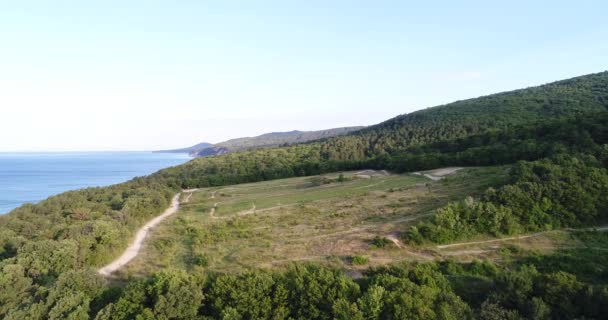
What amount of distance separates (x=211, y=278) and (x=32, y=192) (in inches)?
3971

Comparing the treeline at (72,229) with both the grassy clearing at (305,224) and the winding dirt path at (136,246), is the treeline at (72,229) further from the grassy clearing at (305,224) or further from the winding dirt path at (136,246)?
the grassy clearing at (305,224)

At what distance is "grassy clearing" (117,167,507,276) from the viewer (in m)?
25.0

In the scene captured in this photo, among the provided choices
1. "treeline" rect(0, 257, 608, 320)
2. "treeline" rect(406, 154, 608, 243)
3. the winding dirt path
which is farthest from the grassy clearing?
"treeline" rect(0, 257, 608, 320)

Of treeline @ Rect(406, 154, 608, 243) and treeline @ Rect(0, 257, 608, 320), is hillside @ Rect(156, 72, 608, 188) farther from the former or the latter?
treeline @ Rect(0, 257, 608, 320)

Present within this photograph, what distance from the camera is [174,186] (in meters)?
65.4

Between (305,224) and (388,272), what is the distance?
15928 mm

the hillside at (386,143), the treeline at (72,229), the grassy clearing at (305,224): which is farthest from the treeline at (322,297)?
the hillside at (386,143)

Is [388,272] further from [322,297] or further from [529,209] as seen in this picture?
[529,209]

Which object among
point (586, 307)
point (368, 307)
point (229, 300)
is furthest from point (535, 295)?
point (229, 300)

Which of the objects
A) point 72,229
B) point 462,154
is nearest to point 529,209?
point 462,154

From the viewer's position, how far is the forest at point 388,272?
568 inches

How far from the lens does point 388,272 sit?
714 inches

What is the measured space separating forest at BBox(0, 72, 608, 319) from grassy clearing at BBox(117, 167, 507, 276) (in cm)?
307

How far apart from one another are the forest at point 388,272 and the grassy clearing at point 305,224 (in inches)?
121
